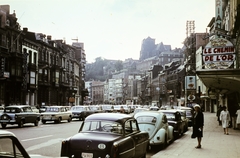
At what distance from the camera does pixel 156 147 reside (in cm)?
Answer: 1560

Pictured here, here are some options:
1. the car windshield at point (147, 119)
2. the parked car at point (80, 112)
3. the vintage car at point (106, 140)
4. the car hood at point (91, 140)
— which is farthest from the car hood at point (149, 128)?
the parked car at point (80, 112)

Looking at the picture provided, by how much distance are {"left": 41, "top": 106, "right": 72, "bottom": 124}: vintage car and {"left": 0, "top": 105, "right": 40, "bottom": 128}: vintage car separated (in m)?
3.98

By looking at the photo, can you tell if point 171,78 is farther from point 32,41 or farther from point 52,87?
point 32,41

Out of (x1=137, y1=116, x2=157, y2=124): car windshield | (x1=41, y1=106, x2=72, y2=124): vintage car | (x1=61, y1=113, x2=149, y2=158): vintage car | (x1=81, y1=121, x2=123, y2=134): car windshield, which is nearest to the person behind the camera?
(x1=61, y1=113, x2=149, y2=158): vintage car

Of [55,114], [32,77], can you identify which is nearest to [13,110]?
[55,114]

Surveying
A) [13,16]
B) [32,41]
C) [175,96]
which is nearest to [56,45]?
[32,41]

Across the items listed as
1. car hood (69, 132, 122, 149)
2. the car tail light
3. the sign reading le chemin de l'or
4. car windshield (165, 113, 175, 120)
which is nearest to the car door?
car hood (69, 132, 122, 149)

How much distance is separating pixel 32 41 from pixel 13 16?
6.91m

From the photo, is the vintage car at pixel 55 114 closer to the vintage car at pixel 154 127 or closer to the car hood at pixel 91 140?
the vintage car at pixel 154 127

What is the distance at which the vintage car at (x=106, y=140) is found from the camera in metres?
8.76

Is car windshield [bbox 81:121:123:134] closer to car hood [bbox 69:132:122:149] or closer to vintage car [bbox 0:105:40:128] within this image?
car hood [bbox 69:132:122:149]

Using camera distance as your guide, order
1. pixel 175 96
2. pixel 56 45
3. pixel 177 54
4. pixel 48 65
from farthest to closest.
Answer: pixel 177 54 → pixel 175 96 → pixel 56 45 → pixel 48 65

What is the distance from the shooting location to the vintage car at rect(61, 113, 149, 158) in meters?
8.76

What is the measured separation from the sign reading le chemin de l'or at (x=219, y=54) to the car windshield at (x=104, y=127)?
1206cm
